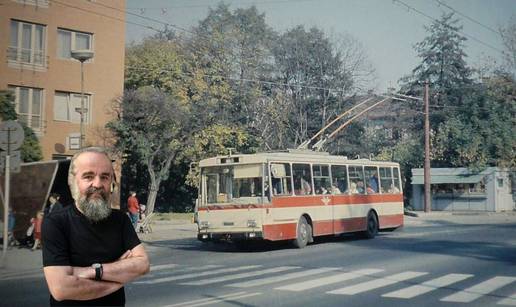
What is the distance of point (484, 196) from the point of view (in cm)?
4575

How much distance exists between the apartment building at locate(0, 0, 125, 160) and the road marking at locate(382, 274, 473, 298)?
9.15 meters

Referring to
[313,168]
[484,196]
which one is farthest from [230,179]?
[484,196]

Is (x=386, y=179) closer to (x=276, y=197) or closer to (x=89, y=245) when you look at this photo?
(x=276, y=197)

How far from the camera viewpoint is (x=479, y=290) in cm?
1027

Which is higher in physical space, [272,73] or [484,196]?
[272,73]

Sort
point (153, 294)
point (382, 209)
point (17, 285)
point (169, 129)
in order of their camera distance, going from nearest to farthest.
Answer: point (153, 294) < point (17, 285) < point (382, 209) < point (169, 129)

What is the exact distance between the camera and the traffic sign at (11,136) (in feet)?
44.6

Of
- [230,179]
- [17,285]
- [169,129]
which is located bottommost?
[17,285]

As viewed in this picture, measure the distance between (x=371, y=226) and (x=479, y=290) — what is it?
12.2m

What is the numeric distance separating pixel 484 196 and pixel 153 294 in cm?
4033

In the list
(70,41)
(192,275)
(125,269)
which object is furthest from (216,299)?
(70,41)

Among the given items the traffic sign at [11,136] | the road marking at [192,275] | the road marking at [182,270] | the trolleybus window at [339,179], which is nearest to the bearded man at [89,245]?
the road marking at [192,275]

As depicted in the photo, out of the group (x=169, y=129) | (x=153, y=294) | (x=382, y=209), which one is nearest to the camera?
(x=153, y=294)

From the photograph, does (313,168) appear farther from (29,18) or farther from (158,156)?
(158,156)
